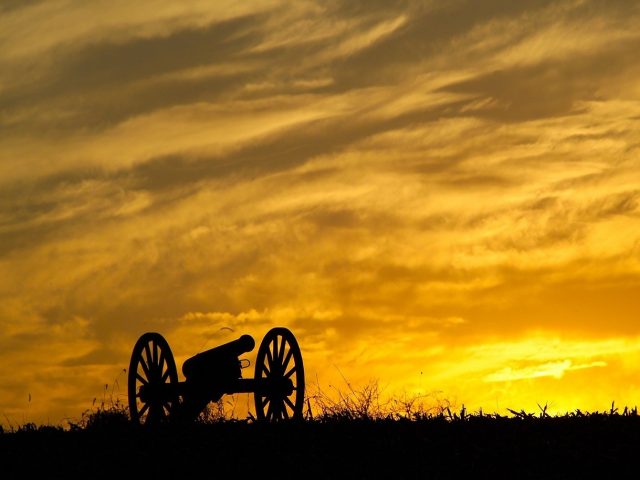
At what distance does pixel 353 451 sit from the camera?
11.0 meters

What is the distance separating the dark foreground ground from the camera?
34.2 ft

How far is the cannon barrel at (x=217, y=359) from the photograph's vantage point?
1688 cm

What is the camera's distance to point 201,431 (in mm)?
12227

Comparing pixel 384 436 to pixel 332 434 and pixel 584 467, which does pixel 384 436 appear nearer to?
pixel 332 434

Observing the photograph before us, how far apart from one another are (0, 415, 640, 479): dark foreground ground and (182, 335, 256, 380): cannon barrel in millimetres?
4310

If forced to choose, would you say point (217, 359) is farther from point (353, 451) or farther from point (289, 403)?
point (353, 451)

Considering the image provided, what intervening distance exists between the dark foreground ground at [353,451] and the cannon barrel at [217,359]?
4310 millimetres

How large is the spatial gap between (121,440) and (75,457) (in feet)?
2.27

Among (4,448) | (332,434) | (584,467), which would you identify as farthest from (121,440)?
(584,467)

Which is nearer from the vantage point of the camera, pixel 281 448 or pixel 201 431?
pixel 281 448

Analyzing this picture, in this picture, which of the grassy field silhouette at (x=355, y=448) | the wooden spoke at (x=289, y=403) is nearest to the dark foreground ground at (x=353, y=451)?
the grassy field silhouette at (x=355, y=448)

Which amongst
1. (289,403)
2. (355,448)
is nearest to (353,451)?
(355,448)

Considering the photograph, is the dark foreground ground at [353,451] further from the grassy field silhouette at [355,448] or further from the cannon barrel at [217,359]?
the cannon barrel at [217,359]

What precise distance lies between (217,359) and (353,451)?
20.6 feet
